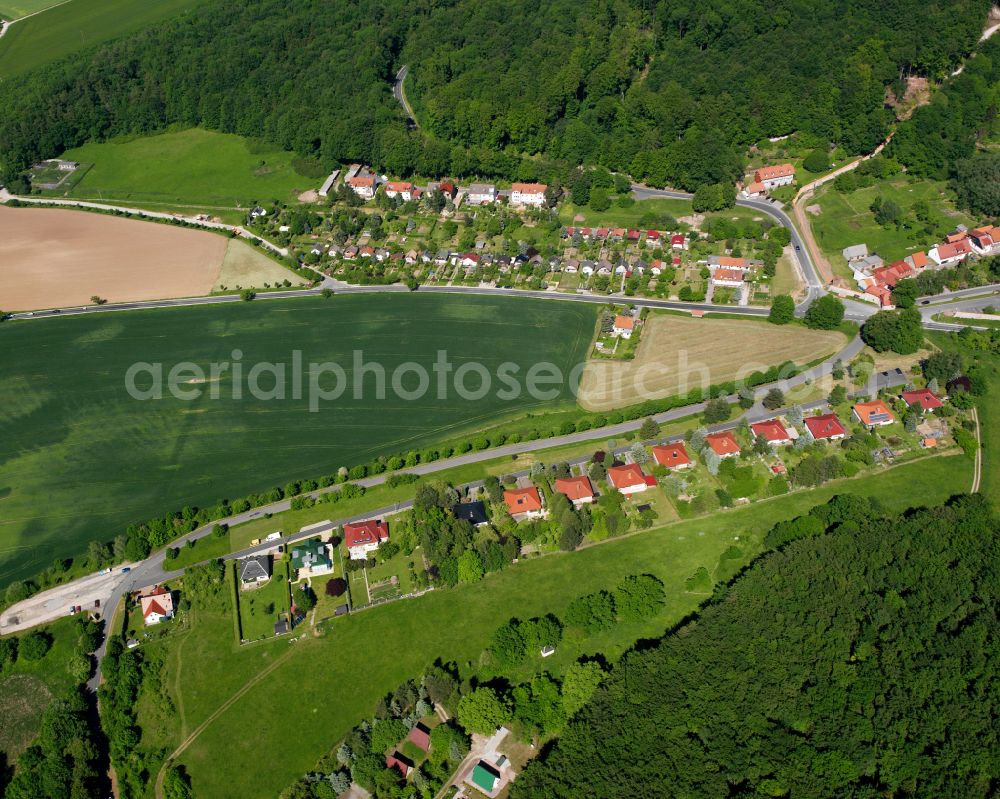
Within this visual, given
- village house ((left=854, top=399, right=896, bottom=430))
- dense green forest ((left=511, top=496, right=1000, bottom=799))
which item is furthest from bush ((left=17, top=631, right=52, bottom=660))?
village house ((left=854, top=399, right=896, bottom=430))

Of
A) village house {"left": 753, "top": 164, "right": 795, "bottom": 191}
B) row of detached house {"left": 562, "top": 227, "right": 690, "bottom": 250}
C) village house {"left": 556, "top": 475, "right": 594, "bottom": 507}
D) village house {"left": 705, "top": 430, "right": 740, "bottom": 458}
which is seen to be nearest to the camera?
village house {"left": 556, "top": 475, "right": 594, "bottom": 507}

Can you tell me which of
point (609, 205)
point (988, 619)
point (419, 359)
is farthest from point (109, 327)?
point (988, 619)

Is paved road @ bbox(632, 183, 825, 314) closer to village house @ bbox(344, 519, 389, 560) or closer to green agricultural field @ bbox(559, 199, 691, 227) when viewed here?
green agricultural field @ bbox(559, 199, 691, 227)

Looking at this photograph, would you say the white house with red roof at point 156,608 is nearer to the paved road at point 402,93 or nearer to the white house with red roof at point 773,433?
the white house with red roof at point 773,433

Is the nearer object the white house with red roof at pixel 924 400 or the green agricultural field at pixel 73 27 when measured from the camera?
the white house with red roof at pixel 924 400

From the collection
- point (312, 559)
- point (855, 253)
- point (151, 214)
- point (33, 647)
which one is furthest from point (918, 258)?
point (151, 214)

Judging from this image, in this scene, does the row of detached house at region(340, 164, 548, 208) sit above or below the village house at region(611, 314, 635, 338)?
above

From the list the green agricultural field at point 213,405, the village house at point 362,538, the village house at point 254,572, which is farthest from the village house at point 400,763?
the green agricultural field at point 213,405
